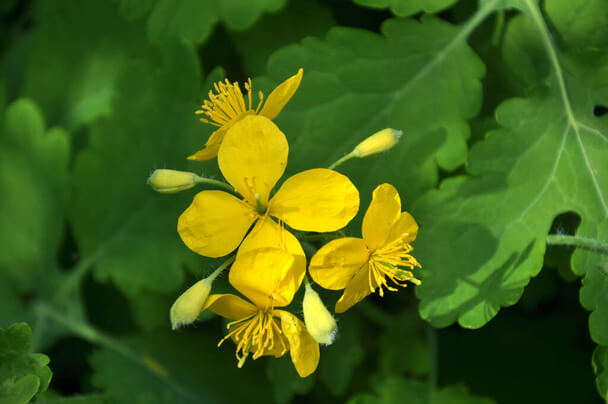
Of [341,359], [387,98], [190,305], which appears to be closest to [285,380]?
[341,359]

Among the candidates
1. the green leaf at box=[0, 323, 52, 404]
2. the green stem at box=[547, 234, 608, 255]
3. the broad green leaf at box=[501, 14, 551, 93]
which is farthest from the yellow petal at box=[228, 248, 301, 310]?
the broad green leaf at box=[501, 14, 551, 93]

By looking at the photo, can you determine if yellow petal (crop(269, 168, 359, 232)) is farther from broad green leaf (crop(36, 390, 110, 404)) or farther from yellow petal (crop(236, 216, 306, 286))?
broad green leaf (crop(36, 390, 110, 404))

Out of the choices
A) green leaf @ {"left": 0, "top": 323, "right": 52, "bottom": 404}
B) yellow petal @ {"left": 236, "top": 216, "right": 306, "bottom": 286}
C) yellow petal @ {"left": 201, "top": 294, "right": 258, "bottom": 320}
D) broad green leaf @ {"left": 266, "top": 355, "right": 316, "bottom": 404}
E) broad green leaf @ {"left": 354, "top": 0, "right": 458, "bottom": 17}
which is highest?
broad green leaf @ {"left": 354, "top": 0, "right": 458, "bottom": 17}

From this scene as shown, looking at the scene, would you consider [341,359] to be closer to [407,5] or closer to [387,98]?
[387,98]

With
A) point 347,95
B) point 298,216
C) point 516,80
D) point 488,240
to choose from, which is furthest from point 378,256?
A: point 516,80

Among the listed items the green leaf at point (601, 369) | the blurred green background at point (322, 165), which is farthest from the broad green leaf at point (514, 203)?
the green leaf at point (601, 369)

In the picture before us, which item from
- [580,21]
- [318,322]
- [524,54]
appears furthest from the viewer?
[524,54]
